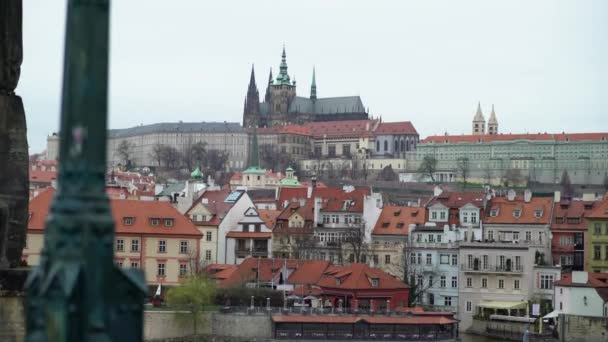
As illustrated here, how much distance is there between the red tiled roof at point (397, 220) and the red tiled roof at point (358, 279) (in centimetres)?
809

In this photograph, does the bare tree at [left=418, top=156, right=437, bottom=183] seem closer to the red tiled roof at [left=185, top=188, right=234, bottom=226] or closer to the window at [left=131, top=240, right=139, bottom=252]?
the red tiled roof at [left=185, top=188, right=234, bottom=226]

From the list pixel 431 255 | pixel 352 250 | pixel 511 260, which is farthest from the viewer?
pixel 352 250

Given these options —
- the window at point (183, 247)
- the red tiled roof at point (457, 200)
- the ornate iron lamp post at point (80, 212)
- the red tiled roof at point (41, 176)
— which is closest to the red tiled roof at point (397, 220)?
the red tiled roof at point (457, 200)

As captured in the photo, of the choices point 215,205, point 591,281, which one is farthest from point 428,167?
point 591,281

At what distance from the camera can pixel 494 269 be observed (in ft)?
161

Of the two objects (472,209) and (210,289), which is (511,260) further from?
(210,289)

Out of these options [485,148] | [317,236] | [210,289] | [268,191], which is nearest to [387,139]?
[485,148]

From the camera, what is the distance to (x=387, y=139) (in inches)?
7608

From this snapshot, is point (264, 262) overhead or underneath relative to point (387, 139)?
underneath

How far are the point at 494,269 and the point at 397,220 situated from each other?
29.1 ft

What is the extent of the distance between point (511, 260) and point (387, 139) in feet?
475

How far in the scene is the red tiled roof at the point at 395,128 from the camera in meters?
194

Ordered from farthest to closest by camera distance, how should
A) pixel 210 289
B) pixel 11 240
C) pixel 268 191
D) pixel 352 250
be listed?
pixel 268 191, pixel 352 250, pixel 210 289, pixel 11 240

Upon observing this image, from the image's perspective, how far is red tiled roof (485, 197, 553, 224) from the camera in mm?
52703
